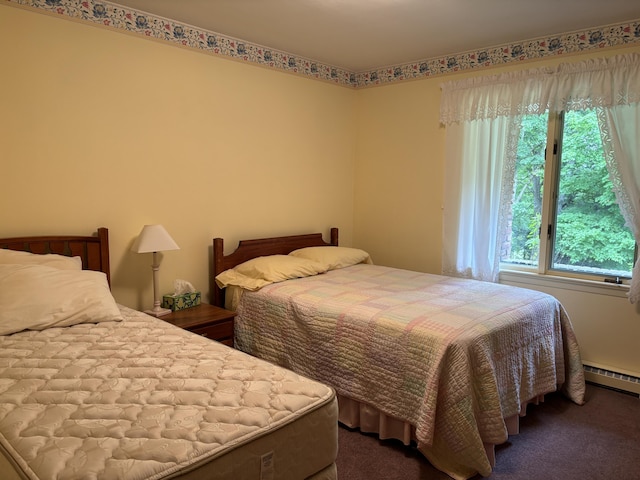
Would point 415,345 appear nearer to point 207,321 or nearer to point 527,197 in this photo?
point 207,321

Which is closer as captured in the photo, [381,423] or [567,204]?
[381,423]

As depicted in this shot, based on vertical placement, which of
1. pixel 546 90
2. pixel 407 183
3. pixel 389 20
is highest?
pixel 389 20

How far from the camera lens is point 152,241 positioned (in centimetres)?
283

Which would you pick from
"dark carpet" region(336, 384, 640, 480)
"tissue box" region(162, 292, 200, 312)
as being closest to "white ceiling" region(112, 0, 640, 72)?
"tissue box" region(162, 292, 200, 312)

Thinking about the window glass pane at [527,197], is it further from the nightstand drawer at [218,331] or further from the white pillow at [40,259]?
the white pillow at [40,259]

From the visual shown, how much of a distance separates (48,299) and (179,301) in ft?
3.31

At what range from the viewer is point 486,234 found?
144 inches

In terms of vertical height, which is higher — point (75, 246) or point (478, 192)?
point (478, 192)

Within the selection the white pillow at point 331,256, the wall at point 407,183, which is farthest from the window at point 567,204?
the white pillow at point 331,256

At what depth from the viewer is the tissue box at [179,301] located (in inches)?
121

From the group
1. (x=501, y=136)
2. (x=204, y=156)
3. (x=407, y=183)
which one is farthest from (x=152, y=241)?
(x=501, y=136)

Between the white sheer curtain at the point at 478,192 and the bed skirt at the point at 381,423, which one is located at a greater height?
the white sheer curtain at the point at 478,192

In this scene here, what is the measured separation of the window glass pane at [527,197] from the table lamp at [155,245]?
2.62 meters

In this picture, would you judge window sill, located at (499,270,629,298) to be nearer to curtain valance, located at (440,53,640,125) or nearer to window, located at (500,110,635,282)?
window, located at (500,110,635,282)
